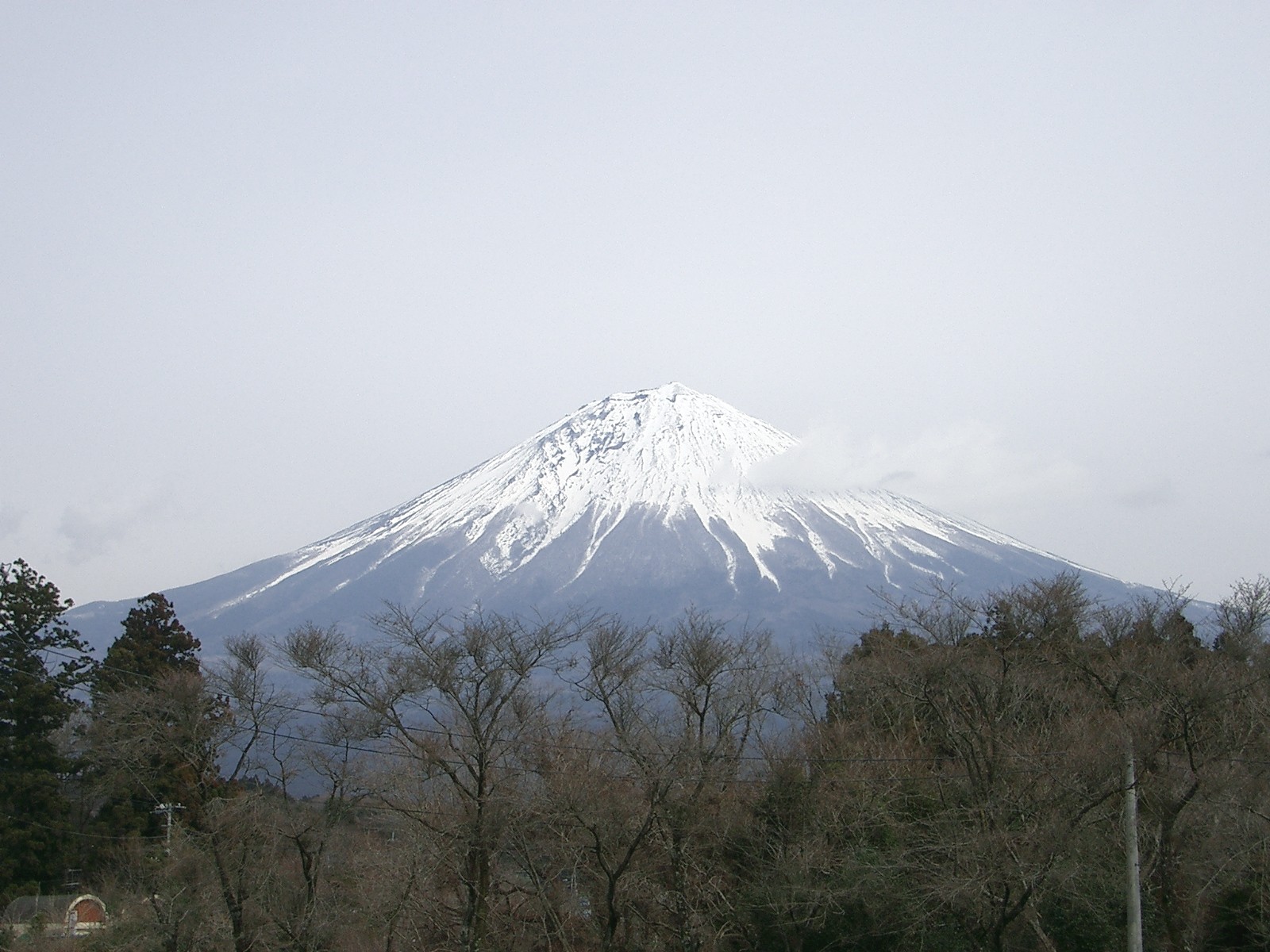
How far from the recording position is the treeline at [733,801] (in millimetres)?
16891

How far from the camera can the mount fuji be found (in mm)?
87688

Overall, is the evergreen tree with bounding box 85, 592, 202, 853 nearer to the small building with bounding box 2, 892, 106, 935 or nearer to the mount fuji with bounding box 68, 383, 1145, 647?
the small building with bounding box 2, 892, 106, 935

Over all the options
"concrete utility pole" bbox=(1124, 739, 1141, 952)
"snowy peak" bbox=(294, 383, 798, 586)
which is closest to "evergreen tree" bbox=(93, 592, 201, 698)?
"concrete utility pole" bbox=(1124, 739, 1141, 952)

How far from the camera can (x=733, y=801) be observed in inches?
827

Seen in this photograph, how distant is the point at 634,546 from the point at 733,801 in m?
74.5

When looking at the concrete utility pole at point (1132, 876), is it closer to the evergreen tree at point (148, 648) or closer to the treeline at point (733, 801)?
the treeline at point (733, 801)

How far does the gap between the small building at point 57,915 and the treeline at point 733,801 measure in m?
1.25

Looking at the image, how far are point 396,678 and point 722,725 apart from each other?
20.9 ft

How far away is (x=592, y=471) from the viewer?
107562 mm

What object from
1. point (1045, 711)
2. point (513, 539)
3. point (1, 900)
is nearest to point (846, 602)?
point (513, 539)

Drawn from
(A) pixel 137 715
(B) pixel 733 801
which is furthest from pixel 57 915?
(B) pixel 733 801

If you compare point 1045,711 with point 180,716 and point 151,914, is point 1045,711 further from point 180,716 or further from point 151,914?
point 151,914

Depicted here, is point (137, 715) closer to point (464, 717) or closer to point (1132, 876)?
point (464, 717)

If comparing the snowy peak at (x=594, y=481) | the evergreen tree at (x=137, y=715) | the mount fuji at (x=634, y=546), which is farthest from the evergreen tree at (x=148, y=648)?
the snowy peak at (x=594, y=481)
